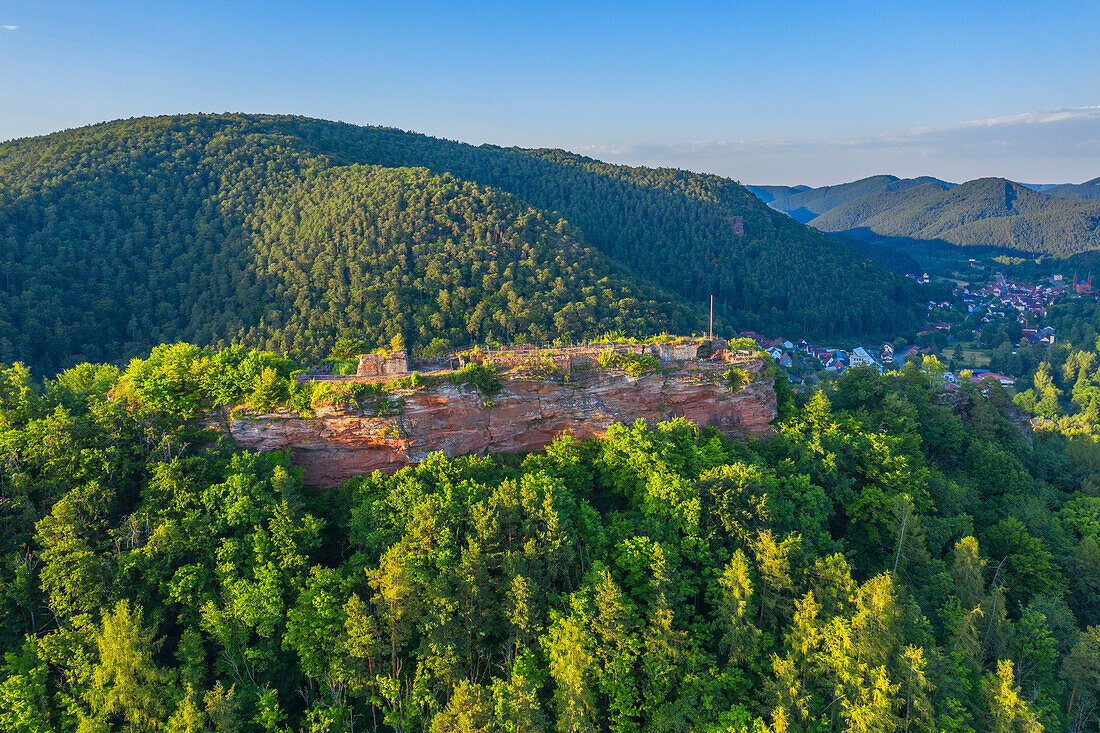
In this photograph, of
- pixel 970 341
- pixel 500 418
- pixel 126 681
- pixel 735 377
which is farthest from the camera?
pixel 970 341

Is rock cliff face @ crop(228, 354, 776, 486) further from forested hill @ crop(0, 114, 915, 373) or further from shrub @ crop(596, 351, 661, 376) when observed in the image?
forested hill @ crop(0, 114, 915, 373)

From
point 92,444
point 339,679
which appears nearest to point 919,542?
point 339,679

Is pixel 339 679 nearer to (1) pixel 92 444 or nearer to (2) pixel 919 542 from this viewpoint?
(1) pixel 92 444

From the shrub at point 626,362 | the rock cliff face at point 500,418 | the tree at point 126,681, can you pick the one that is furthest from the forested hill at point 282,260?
→ the tree at point 126,681

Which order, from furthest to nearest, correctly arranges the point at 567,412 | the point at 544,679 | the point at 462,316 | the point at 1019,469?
the point at 462,316
the point at 1019,469
the point at 567,412
the point at 544,679

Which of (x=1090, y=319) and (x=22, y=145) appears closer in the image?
(x=22, y=145)

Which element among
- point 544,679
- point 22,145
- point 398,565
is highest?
point 22,145

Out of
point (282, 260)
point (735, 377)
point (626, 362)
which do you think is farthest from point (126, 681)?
point (282, 260)

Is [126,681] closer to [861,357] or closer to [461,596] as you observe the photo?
[461,596]
